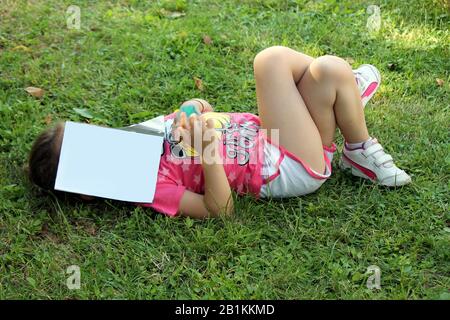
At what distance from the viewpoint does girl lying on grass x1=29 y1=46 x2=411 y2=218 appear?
7.30 feet

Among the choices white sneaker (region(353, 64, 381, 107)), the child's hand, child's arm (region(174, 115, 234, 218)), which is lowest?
child's arm (region(174, 115, 234, 218))

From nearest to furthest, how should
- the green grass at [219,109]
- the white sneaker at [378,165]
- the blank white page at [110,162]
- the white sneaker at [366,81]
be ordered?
1. the green grass at [219,109]
2. the blank white page at [110,162]
3. the white sneaker at [378,165]
4. the white sneaker at [366,81]

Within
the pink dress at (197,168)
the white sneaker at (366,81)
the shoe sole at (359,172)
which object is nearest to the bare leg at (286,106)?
the pink dress at (197,168)

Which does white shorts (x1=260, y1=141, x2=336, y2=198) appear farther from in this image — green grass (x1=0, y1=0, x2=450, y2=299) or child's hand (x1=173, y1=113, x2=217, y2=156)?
child's hand (x1=173, y1=113, x2=217, y2=156)

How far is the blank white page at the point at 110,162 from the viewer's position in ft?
7.14

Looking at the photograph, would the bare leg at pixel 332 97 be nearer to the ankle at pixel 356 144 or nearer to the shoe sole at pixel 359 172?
the ankle at pixel 356 144

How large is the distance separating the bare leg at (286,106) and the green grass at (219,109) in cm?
23

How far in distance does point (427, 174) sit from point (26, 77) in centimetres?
210

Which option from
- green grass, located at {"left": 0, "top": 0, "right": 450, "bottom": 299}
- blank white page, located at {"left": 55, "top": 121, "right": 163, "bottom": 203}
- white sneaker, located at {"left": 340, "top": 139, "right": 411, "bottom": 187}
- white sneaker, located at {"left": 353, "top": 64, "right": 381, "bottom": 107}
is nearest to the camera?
green grass, located at {"left": 0, "top": 0, "right": 450, "bottom": 299}

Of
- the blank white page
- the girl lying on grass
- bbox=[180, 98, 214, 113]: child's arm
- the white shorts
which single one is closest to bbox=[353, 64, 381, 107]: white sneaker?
the girl lying on grass

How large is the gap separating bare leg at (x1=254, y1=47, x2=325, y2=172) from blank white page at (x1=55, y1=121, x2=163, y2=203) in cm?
46

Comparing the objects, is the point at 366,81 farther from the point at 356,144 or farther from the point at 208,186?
the point at 208,186

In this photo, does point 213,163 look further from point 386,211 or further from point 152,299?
point 386,211

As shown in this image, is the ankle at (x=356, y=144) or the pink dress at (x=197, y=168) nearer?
the pink dress at (x=197, y=168)
